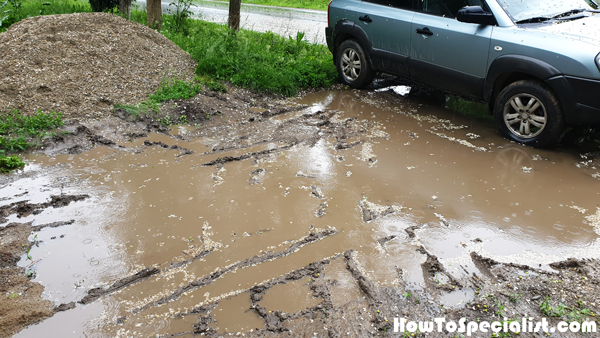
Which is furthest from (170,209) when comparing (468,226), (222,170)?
(468,226)

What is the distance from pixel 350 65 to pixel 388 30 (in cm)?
115

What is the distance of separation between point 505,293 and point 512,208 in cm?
144

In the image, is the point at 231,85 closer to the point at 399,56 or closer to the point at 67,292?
the point at 399,56

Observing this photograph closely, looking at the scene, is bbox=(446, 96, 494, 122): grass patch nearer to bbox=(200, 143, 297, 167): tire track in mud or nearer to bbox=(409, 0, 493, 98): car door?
bbox=(409, 0, 493, 98): car door

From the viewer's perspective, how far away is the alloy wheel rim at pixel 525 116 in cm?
548

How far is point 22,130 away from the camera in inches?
221

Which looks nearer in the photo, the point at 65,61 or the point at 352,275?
the point at 352,275

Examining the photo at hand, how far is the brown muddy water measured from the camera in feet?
10.5

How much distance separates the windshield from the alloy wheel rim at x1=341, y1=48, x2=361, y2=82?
8.92 ft

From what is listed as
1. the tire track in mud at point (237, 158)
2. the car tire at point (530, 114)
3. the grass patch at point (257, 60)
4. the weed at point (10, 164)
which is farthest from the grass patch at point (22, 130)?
the car tire at point (530, 114)

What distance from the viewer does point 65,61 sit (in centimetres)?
675

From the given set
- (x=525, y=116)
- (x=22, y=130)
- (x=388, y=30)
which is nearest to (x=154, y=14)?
(x=22, y=130)

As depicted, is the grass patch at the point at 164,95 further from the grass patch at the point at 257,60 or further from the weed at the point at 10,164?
the weed at the point at 10,164

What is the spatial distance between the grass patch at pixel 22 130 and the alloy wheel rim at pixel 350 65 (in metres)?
4.91
